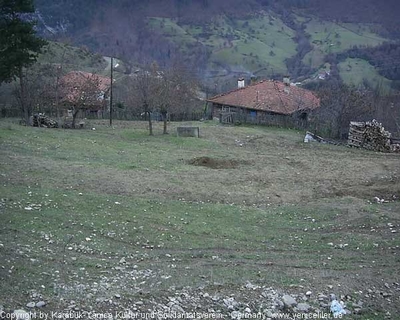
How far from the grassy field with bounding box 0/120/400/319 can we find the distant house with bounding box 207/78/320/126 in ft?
62.6

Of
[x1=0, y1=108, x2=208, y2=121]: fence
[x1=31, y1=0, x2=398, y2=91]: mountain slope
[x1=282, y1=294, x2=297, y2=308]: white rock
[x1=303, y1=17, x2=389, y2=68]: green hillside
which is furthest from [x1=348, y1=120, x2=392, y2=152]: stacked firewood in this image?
[x1=303, y1=17, x2=389, y2=68]: green hillside

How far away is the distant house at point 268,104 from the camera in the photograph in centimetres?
4016

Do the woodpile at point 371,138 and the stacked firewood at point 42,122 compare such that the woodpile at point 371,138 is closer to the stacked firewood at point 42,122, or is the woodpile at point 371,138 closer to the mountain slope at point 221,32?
the stacked firewood at point 42,122

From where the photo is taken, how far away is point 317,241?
11211mm

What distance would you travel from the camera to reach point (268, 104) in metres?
42.4

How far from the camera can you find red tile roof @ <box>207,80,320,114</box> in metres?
42.1

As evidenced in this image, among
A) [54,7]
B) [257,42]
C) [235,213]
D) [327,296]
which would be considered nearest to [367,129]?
[235,213]

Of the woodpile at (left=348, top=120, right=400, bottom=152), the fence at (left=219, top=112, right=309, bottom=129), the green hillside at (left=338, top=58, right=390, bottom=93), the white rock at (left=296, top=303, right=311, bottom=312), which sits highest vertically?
the green hillside at (left=338, top=58, right=390, bottom=93)

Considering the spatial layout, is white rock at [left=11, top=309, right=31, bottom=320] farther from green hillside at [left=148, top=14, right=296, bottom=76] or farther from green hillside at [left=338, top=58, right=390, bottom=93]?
green hillside at [left=148, top=14, right=296, bottom=76]

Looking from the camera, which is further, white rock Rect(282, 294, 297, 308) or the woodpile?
the woodpile

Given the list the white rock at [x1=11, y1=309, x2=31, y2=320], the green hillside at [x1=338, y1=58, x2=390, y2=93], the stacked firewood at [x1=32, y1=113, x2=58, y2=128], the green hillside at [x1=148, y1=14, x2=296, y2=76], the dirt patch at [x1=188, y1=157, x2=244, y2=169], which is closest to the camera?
the white rock at [x1=11, y1=309, x2=31, y2=320]

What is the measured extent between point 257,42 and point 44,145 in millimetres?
100953

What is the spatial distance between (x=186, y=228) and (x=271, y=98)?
33654 mm

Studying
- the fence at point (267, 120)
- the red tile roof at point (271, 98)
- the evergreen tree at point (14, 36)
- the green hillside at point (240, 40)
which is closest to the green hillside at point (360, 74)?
the green hillside at point (240, 40)
